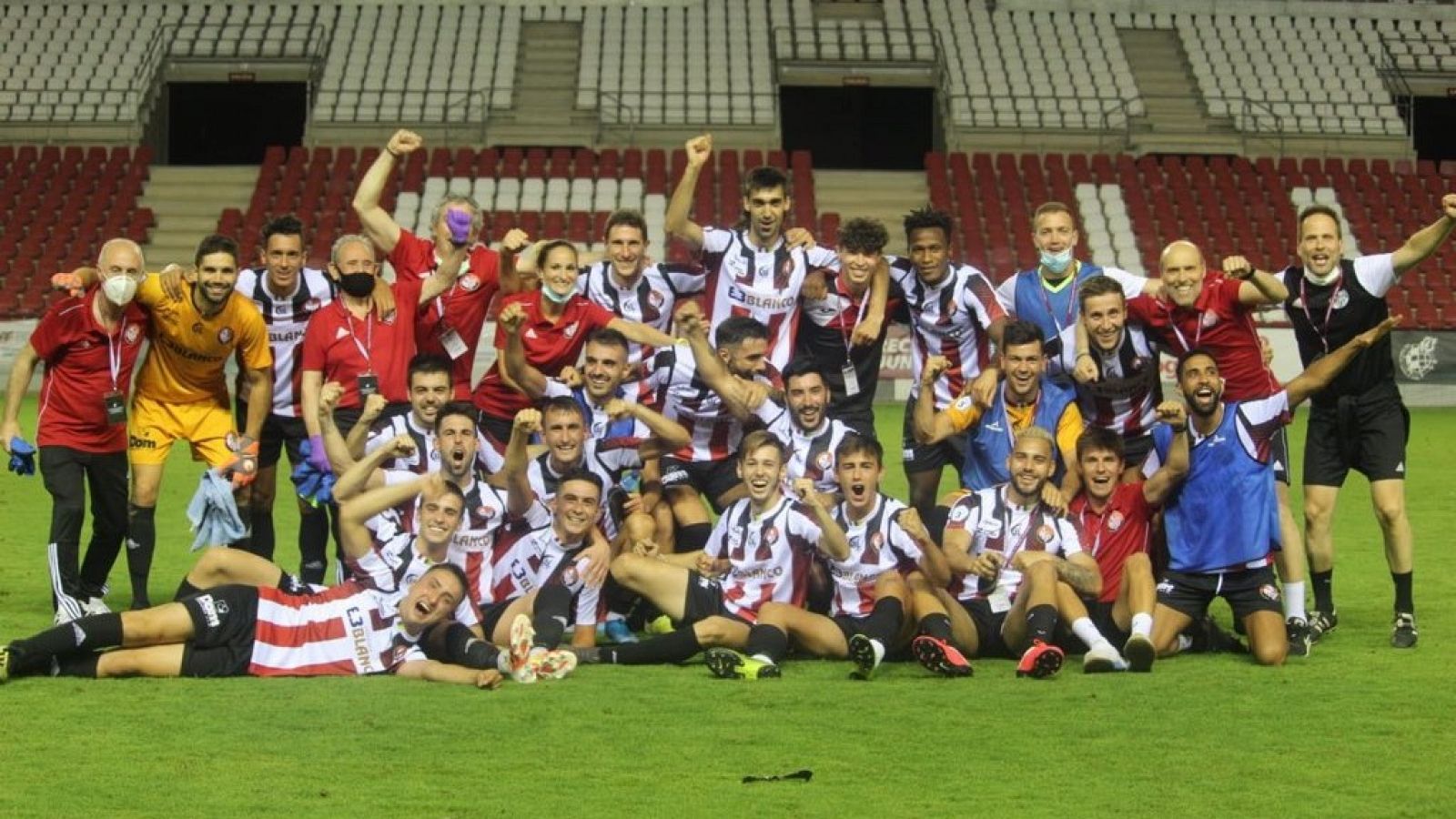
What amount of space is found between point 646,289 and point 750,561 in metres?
1.97

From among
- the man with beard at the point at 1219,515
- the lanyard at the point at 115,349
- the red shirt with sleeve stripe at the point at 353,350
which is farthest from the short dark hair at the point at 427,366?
the man with beard at the point at 1219,515

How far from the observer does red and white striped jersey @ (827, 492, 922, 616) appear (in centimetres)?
749

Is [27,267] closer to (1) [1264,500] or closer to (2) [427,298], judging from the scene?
(2) [427,298]

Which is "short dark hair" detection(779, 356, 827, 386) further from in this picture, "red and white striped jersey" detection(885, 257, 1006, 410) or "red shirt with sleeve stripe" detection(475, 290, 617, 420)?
"red shirt with sleeve stripe" detection(475, 290, 617, 420)

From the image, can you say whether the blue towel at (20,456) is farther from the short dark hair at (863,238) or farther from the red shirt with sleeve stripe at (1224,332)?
the red shirt with sleeve stripe at (1224,332)

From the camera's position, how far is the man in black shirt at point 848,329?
8688 mm

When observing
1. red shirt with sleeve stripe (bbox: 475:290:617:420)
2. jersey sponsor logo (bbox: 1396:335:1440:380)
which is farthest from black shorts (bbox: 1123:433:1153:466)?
jersey sponsor logo (bbox: 1396:335:1440:380)

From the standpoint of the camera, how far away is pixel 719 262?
884cm

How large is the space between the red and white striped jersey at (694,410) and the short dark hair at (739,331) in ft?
0.67

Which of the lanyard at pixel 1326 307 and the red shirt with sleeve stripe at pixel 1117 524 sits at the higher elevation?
the lanyard at pixel 1326 307

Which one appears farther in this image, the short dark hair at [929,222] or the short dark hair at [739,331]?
the short dark hair at [929,222]

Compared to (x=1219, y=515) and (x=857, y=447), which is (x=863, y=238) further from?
(x=1219, y=515)

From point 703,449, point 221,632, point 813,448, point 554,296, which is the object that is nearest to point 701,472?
point 703,449

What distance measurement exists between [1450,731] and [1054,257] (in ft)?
9.68
